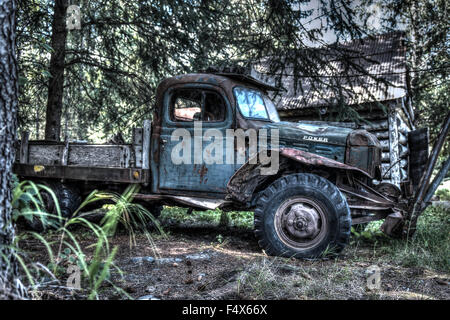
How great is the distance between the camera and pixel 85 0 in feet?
23.5

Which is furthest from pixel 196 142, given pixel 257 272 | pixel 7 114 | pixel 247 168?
pixel 7 114

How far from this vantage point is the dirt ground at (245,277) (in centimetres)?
243

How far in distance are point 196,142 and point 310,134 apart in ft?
4.92

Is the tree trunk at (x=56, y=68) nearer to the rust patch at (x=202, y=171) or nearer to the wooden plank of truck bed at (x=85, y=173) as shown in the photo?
the wooden plank of truck bed at (x=85, y=173)

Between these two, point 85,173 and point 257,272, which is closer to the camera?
point 257,272

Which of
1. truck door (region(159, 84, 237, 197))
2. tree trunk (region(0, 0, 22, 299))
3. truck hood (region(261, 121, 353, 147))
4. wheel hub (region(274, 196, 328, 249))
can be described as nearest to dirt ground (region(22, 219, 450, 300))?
wheel hub (region(274, 196, 328, 249))

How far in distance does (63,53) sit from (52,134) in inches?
63.9

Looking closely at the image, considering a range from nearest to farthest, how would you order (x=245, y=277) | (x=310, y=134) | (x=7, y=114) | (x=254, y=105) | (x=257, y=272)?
(x=7, y=114) < (x=245, y=277) < (x=257, y=272) < (x=310, y=134) < (x=254, y=105)

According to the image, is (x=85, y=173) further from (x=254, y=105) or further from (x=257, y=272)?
(x=257, y=272)

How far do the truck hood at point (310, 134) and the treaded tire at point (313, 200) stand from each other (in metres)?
0.69

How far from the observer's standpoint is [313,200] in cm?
372

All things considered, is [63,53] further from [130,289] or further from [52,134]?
[130,289]

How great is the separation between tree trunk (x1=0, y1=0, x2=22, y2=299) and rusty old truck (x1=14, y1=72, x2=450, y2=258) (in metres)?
2.41

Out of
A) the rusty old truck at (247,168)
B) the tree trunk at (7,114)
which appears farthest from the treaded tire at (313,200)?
the tree trunk at (7,114)
